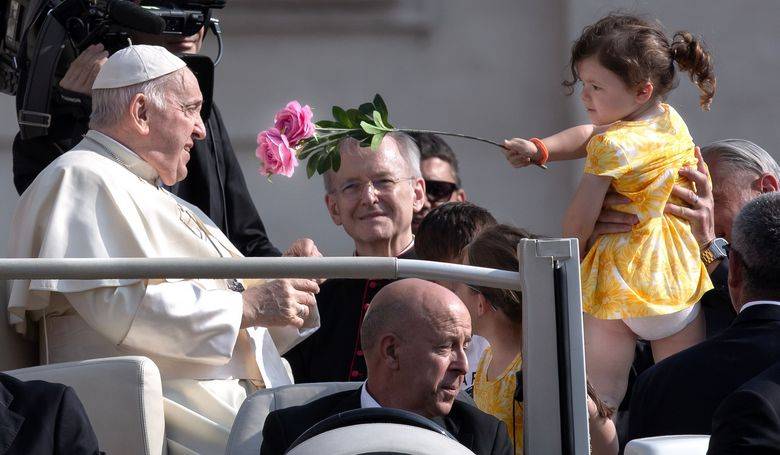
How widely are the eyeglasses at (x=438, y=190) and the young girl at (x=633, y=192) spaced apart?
945mm

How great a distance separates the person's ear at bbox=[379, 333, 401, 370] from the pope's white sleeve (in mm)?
725

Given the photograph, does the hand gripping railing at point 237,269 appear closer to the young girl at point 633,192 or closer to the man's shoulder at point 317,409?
the man's shoulder at point 317,409

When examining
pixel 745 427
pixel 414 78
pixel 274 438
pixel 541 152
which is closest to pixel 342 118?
pixel 541 152

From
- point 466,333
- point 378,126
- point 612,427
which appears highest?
point 378,126

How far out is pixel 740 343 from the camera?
3.63m

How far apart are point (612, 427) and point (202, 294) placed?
121cm

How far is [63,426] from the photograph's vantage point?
3.39m

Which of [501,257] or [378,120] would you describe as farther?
[378,120]

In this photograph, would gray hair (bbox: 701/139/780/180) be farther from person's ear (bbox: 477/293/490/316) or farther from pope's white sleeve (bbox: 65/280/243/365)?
pope's white sleeve (bbox: 65/280/243/365)

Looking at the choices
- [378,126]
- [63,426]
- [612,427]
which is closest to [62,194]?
[378,126]

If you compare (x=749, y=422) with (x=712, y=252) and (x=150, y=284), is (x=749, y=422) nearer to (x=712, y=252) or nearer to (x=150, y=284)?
(x=150, y=284)

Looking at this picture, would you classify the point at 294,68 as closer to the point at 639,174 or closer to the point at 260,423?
the point at 639,174

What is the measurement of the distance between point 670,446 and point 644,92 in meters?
1.97

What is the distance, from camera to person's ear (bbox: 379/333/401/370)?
3779mm
